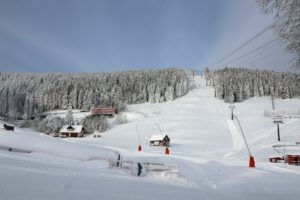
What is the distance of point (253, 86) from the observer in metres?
137

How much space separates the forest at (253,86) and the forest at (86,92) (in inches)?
975

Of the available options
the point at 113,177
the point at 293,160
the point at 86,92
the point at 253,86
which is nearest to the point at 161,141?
the point at 293,160

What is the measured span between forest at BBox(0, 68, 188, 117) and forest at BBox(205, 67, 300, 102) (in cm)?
2478

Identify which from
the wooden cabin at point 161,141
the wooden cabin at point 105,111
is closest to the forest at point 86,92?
the wooden cabin at point 105,111

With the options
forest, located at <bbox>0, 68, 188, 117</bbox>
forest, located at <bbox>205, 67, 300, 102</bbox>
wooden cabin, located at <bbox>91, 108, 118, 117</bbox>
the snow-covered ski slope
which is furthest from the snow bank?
forest, located at <bbox>205, 67, 300, 102</bbox>

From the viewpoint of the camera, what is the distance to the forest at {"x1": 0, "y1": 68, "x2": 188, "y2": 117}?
131 m

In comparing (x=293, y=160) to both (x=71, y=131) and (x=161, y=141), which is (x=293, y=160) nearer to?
(x=161, y=141)

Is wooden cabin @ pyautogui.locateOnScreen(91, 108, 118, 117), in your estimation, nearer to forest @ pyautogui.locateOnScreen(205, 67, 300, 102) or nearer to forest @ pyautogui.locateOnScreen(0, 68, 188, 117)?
forest @ pyautogui.locateOnScreen(0, 68, 188, 117)

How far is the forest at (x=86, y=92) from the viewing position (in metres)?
131

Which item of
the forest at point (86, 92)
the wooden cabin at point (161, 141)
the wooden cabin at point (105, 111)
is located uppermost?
the forest at point (86, 92)

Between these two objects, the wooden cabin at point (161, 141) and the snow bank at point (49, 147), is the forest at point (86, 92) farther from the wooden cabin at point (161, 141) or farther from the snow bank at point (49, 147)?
the snow bank at point (49, 147)

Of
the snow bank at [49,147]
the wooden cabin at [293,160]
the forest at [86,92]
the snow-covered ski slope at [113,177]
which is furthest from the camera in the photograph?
the forest at [86,92]

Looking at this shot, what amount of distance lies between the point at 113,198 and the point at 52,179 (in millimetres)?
2788

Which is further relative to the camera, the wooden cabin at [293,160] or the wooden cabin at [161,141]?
the wooden cabin at [161,141]
